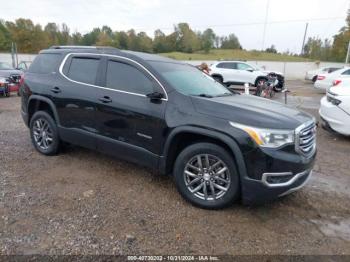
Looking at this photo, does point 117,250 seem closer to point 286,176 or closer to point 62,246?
point 62,246

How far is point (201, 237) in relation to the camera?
3004 mm

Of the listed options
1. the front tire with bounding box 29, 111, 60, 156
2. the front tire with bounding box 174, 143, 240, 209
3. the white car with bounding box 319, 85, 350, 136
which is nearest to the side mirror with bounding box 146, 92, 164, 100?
the front tire with bounding box 174, 143, 240, 209

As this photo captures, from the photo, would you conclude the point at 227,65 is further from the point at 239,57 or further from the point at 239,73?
the point at 239,57

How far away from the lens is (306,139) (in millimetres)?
3436

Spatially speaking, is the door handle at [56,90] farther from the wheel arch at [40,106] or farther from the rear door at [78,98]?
the wheel arch at [40,106]

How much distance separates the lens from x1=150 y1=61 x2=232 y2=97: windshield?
3.90 meters

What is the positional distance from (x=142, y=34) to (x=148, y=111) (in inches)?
2773

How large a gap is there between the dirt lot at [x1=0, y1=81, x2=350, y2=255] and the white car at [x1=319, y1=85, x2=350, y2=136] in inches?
76.3

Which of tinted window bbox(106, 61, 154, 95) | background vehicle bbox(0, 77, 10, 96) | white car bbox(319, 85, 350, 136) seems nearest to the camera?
tinted window bbox(106, 61, 154, 95)

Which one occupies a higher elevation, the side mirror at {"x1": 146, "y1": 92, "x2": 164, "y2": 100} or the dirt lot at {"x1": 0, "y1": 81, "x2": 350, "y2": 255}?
the side mirror at {"x1": 146, "y1": 92, "x2": 164, "y2": 100}

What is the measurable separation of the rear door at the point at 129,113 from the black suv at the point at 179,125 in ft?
0.04

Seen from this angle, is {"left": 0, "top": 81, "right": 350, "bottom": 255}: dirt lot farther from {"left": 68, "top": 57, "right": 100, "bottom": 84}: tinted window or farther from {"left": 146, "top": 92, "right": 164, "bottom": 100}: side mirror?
{"left": 68, "top": 57, "right": 100, "bottom": 84}: tinted window

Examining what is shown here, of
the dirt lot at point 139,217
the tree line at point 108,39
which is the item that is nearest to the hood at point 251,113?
the dirt lot at point 139,217

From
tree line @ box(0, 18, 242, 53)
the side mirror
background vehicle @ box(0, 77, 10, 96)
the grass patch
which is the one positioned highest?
tree line @ box(0, 18, 242, 53)
